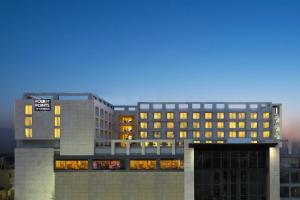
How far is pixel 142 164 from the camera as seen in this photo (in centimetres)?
8781

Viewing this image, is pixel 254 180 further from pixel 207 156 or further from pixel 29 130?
pixel 29 130

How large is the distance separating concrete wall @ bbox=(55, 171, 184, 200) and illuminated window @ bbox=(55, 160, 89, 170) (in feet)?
3.74

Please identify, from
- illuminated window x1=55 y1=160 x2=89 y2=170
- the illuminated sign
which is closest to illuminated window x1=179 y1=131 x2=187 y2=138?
illuminated window x1=55 y1=160 x2=89 y2=170

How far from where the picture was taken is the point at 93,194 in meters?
86.7

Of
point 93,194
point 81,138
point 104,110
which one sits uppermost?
point 104,110

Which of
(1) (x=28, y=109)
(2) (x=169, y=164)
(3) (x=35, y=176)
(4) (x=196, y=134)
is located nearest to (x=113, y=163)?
(2) (x=169, y=164)

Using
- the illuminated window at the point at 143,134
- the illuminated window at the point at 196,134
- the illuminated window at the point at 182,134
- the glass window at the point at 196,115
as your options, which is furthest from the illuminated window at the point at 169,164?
the glass window at the point at 196,115

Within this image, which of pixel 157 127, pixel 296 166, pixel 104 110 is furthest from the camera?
pixel 157 127

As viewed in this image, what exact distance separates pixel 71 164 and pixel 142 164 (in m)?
15.0

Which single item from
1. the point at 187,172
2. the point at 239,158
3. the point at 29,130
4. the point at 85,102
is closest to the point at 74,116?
the point at 85,102

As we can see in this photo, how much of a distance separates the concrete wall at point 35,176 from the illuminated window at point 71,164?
1.66 m

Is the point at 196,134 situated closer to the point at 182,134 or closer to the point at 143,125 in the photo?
the point at 182,134

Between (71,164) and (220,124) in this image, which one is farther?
(220,124)

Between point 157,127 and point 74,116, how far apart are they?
151 ft
